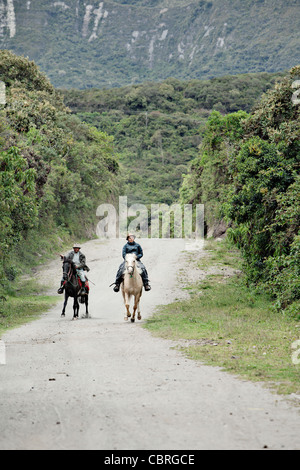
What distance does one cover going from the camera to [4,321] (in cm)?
1459

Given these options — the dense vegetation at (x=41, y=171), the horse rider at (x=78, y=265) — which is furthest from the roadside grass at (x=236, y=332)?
the dense vegetation at (x=41, y=171)

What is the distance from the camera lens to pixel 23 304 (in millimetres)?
18609

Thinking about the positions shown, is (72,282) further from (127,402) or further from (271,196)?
(127,402)

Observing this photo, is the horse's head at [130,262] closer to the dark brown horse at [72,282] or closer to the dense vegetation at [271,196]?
the dark brown horse at [72,282]

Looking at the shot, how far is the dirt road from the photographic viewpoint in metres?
4.85

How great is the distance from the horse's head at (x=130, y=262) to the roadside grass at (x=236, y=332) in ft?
5.19

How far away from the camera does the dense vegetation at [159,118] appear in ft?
278

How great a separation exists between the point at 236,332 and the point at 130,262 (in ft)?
13.8

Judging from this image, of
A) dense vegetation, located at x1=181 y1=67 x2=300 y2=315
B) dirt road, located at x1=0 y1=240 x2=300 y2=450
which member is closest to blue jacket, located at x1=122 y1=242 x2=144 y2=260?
dense vegetation, located at x1=181 y1=67 x2=300 y2=315

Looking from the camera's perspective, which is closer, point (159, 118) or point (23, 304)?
point (23, 304)

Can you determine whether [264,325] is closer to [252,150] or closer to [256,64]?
[252,150]

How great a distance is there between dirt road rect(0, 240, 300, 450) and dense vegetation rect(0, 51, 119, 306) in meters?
8.97

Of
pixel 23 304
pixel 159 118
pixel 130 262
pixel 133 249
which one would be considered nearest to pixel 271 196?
pixel 133 249

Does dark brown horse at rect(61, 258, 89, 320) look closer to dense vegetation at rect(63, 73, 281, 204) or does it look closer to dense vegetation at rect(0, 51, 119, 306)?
dense vegetation at rect(0, 51, 119, 306)
